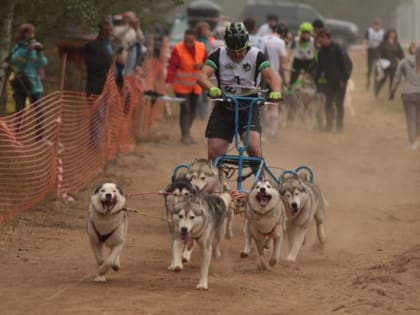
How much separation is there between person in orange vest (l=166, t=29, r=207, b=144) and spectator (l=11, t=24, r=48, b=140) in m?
5.05

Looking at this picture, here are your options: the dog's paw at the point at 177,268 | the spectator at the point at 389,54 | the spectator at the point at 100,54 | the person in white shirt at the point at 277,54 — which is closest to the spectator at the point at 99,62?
the spectator at the point at 100,54

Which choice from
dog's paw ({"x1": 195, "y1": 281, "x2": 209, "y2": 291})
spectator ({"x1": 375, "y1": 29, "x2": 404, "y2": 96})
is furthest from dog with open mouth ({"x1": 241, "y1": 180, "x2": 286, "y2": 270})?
spectator ({"x1": 375, "y1": 29, "x2": 404, "y2": 96})

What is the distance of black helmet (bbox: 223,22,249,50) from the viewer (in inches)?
445

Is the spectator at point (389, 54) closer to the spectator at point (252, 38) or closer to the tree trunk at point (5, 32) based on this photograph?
the spectator at point (252, 38)

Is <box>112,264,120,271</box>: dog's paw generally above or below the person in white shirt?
above

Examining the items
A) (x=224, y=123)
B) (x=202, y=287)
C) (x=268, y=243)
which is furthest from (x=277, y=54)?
(x=202, y=287)

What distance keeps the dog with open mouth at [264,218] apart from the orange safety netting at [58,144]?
3.22 meters

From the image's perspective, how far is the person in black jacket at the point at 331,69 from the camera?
24344 millimetres

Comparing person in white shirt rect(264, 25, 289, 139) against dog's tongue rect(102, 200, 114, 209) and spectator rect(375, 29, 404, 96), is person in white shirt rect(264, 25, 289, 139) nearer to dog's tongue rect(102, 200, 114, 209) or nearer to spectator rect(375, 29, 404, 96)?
dog's tongue rect(102, 200, 114, 209)

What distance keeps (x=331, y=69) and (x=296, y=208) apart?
1403cm

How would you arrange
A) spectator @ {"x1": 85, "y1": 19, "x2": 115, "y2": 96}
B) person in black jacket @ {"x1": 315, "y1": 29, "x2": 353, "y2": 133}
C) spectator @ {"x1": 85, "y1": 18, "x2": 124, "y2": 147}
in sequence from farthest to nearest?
person in black jacket @ {"x1": 315, "y1": 29, "x2": 353, "y2": 133} → spectator @ {"x1": 85, "y1": 19, "x2": 115, "y2": 96} → spectator @ {"x1": 85, "y1": 18, "x2": 124, "y2": 147}

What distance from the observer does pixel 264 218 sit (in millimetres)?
10086

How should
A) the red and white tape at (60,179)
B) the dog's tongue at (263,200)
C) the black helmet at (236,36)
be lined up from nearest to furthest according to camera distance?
the dog's tongue at (263,200)
the black helmet at (236,36)
the red and white tape at (60,179)

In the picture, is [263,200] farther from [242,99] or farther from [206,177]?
[242,99]
